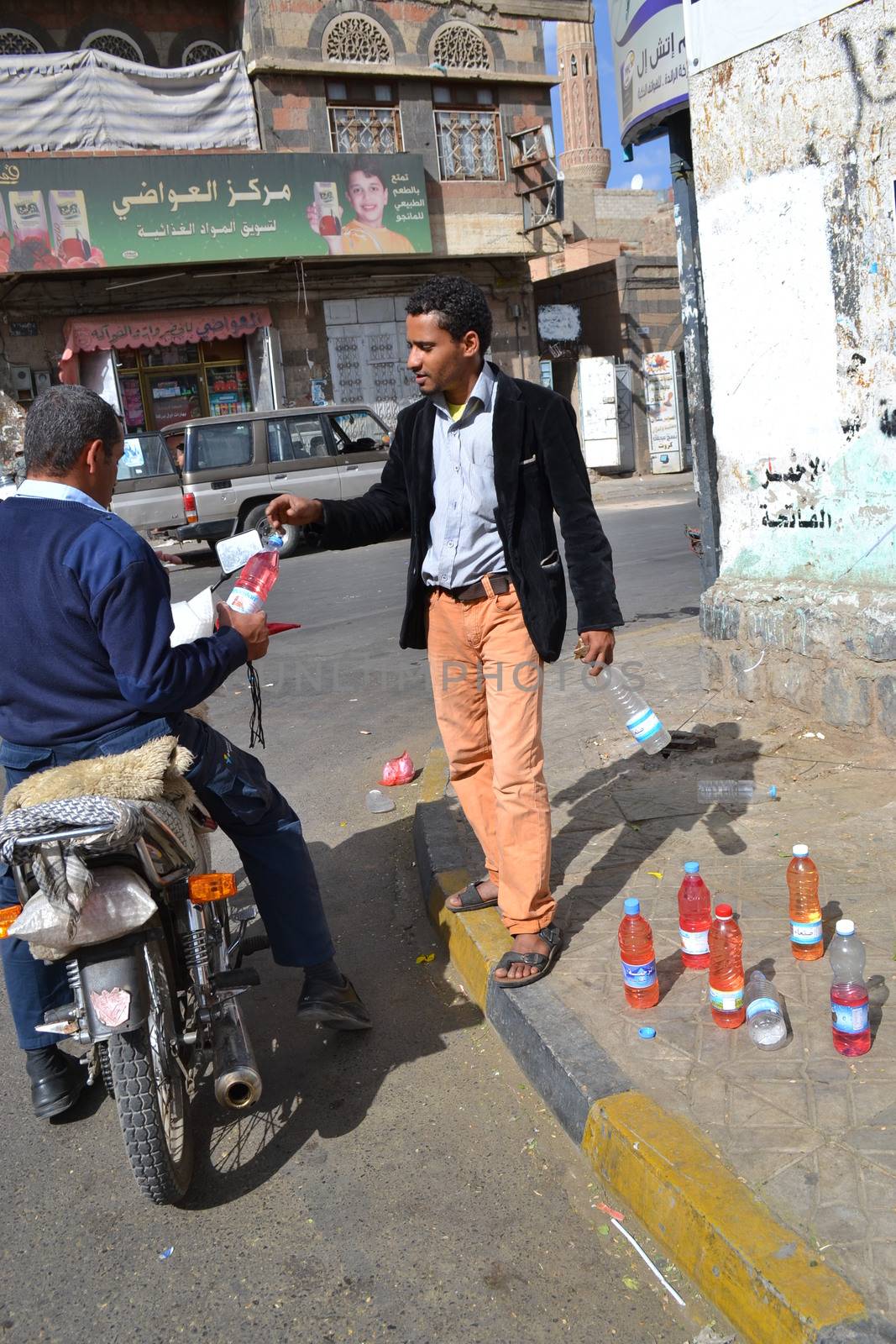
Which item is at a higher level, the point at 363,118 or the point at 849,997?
the point at 363,118

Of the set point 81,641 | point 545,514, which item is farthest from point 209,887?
point 545,514

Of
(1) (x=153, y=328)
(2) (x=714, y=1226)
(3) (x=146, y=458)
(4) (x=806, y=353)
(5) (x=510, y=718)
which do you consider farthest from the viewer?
(1) (x=153, y=328)

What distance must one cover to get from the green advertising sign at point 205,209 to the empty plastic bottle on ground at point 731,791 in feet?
59.1

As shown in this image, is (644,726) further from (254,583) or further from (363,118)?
(363,118)

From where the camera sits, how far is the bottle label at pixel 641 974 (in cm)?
307

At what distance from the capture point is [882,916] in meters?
3.45

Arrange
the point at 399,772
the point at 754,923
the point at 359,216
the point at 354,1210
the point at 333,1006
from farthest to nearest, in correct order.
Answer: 1. the point at 359,216
2. the point at 399,772
3. the point at 754,923
4. the point at 333,1006
5. the point at 354,1210

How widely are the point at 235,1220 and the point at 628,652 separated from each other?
210 inches

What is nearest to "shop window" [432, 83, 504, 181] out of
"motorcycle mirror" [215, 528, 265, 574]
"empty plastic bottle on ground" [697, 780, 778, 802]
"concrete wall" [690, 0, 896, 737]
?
"concrete wall" [690, 0, 896, 737]

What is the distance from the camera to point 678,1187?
2387 mm

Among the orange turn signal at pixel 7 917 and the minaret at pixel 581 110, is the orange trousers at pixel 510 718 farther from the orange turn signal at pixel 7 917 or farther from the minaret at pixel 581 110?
the minaret at pixel 581 110

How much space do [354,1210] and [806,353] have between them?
4173 mm

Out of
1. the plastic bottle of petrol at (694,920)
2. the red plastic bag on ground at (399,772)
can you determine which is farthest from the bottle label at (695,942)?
the red plastic bag on ground at (399,772)

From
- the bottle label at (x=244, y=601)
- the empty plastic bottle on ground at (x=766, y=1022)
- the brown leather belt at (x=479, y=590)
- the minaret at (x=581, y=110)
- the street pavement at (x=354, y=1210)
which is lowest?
the street pavement at (x=354, y=1210)
